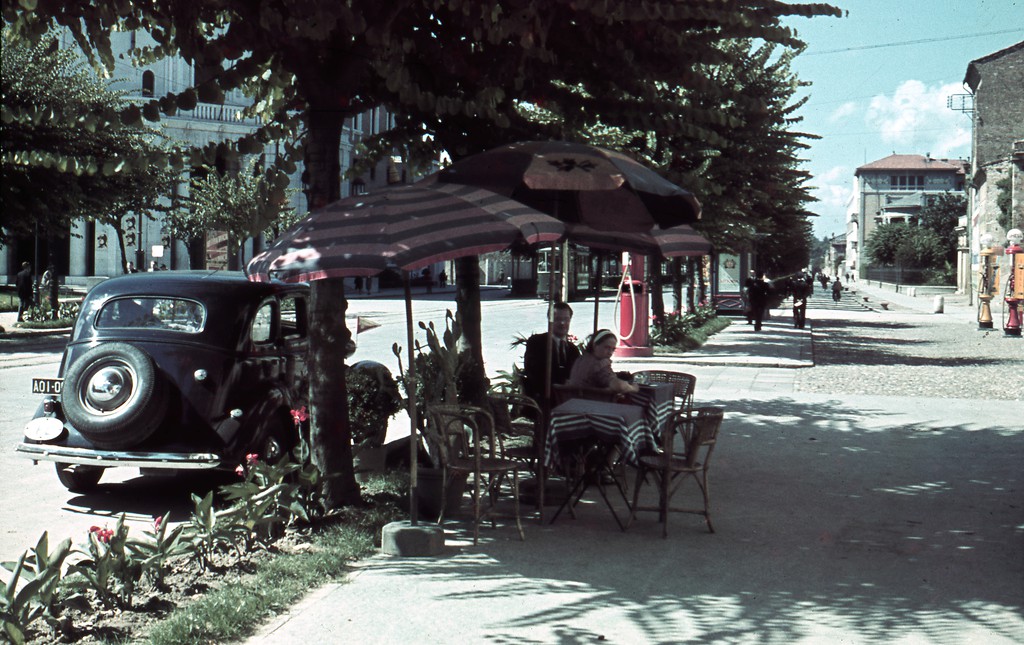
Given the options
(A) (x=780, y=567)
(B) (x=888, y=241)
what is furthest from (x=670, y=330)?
(B) (x=888, y=241)

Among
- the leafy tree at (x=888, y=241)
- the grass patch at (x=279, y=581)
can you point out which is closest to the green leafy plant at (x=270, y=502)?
the grass patch at (x=279, y=581)

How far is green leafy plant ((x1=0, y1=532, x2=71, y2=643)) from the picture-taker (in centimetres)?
472

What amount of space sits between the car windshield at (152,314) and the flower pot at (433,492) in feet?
7.70

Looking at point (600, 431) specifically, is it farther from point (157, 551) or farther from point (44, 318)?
point (44, 318)

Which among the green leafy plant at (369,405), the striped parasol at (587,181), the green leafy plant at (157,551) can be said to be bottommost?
the green leafy plant at (157,551)

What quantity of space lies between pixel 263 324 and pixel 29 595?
459 cm

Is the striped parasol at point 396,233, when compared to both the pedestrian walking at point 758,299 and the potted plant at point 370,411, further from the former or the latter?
the pedestrian walking at point 758,299

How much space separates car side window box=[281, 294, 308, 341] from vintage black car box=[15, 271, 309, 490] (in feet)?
0.61

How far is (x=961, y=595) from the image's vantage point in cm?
606

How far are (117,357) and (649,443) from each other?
3954mm

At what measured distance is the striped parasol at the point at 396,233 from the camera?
Answer: 6270 mm

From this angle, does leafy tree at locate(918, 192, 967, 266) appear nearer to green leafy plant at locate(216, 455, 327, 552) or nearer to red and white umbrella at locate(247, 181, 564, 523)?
red and white umbrella at locate(247, 181, 564, 523)

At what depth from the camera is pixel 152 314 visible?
29.4ft

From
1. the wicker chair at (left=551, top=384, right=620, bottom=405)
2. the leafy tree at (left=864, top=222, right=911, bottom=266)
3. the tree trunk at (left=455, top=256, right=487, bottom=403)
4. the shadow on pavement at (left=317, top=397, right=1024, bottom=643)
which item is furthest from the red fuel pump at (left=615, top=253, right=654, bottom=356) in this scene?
the leafy tree at (left=864, top=222, right=911, bottom=266)
